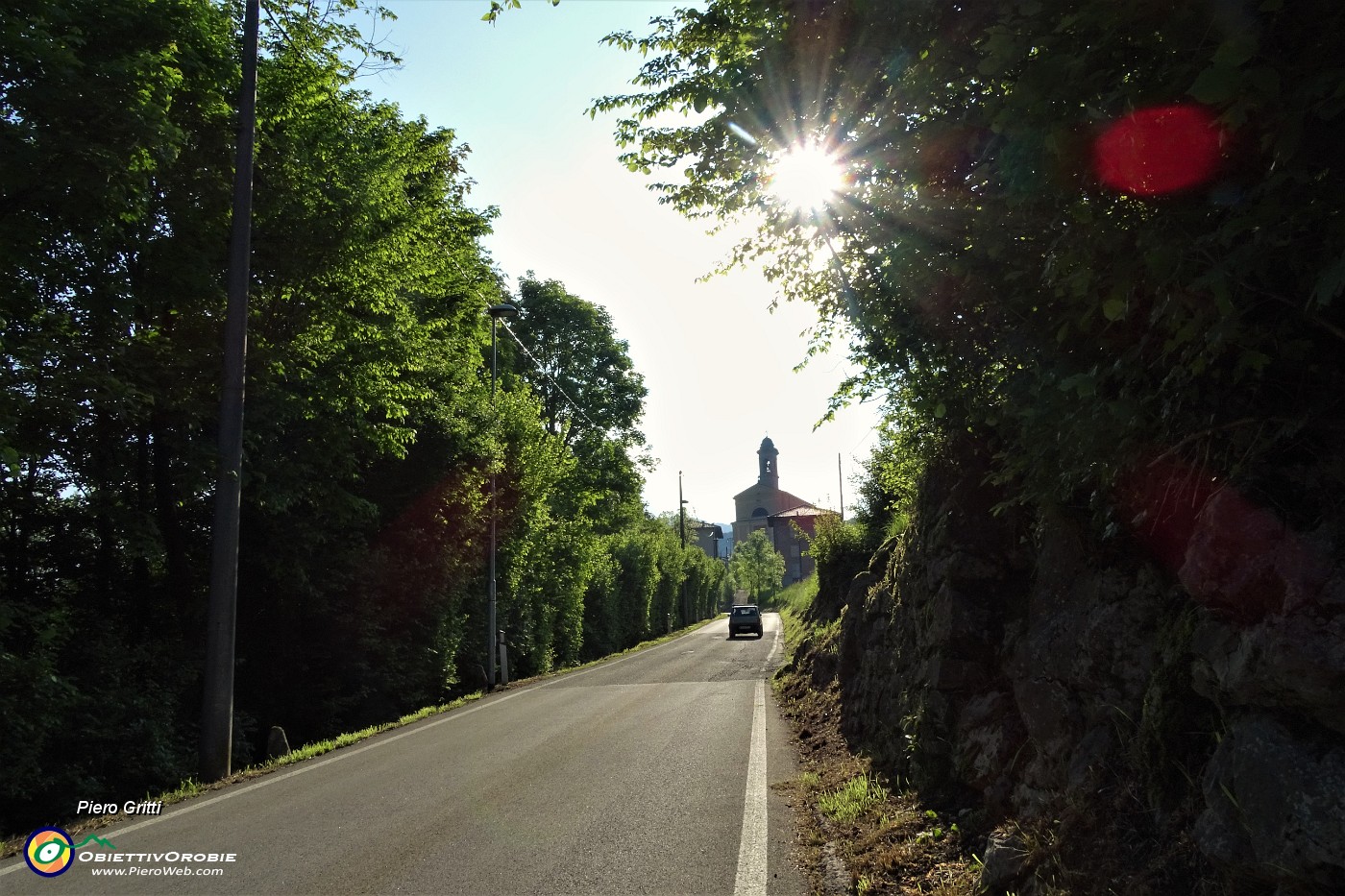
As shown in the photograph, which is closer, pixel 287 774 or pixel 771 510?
pixel 287 774

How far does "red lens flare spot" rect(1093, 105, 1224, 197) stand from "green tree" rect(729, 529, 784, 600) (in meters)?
104

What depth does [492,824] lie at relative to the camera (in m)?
6.19

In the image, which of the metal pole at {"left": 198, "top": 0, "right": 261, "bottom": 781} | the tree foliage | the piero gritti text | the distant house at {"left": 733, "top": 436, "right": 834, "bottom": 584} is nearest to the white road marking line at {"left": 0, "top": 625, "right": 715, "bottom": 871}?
the piero gritti text

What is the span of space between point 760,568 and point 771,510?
3549 centimetres

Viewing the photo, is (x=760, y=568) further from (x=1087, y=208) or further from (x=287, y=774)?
(x=1087, y=208)

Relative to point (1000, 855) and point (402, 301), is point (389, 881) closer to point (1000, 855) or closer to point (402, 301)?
point (1000, 855)

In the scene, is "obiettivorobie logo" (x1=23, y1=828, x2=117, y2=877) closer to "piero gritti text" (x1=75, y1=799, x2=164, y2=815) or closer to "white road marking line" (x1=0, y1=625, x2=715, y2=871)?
"white road marking line" (x1=0, y1=625, x2=715, y2=871)

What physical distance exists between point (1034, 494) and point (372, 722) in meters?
13.7

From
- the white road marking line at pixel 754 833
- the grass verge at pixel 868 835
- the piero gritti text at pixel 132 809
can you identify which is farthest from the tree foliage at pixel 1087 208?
the piero gritti text at pixel 132 809

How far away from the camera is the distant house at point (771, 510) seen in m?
126

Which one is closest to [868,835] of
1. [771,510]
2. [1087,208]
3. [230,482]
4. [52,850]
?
[1087,208]

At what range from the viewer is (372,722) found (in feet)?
48.9

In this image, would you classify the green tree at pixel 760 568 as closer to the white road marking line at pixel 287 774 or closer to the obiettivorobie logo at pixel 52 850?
the white road marking line at pixel 287 774

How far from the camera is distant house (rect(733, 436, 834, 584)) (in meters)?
126
